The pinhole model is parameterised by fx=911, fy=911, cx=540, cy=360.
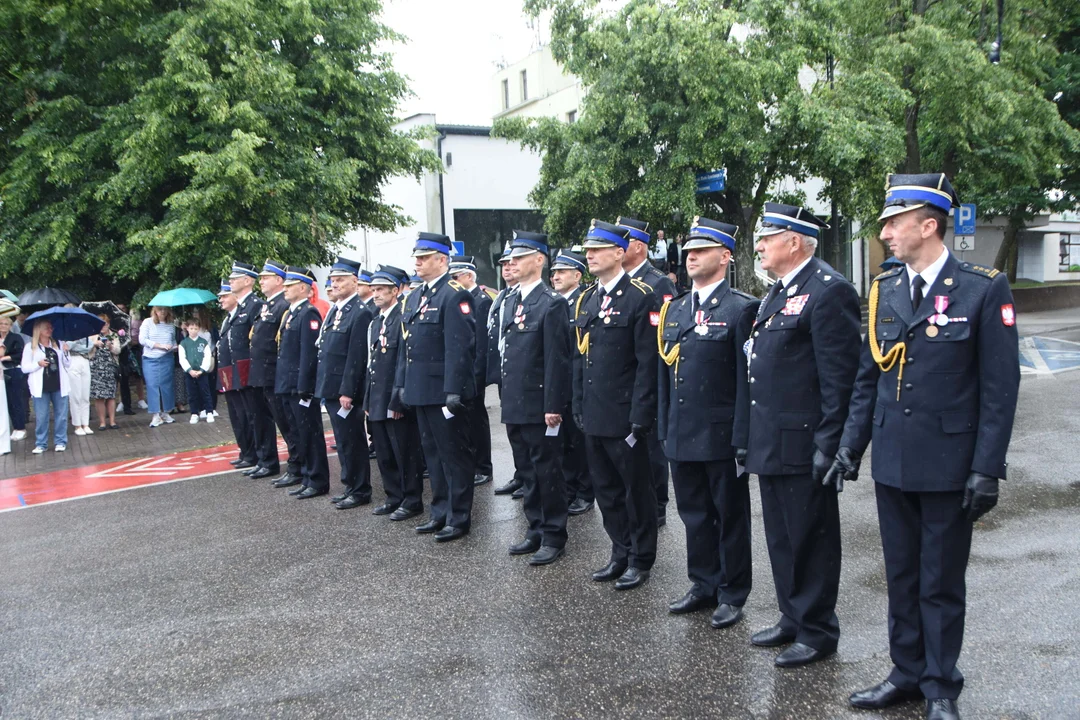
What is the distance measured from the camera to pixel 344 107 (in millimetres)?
17047

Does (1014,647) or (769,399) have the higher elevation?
(769,399)

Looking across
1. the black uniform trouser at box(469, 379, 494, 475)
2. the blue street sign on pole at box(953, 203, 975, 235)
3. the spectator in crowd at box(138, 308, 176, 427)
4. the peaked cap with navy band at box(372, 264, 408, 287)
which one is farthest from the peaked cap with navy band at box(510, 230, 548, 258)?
the blue street sign on pole at box(953, 203, 975, 235)

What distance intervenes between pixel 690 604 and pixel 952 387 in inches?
79.4

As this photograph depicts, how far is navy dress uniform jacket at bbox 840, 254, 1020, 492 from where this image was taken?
3527 millimetres

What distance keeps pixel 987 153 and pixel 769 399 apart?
18328 mm

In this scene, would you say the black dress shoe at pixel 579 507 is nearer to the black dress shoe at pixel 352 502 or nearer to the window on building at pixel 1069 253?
the black dress shoe at pixel 352 502

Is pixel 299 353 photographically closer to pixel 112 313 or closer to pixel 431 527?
pixel 431 527

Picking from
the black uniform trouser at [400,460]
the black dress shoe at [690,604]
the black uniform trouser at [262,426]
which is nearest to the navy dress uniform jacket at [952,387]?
the black dress shoe at [690,604]

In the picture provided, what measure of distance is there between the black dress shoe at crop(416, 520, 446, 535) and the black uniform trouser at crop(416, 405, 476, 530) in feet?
0.10

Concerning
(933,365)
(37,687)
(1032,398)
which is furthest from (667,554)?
(1032,398)

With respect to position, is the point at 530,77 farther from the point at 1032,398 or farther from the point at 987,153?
the point at 1032,398

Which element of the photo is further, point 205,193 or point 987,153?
point 987,153

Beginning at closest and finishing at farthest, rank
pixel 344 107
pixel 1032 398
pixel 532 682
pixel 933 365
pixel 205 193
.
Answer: pixel 933 365 < pixel 532 682 < pixel 1032 398 < pixel 205 193 < pixel 344 107

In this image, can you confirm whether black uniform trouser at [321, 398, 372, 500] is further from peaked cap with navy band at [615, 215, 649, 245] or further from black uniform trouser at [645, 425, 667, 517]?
peaked cap with navy band at [615, 215, 649, 245]
